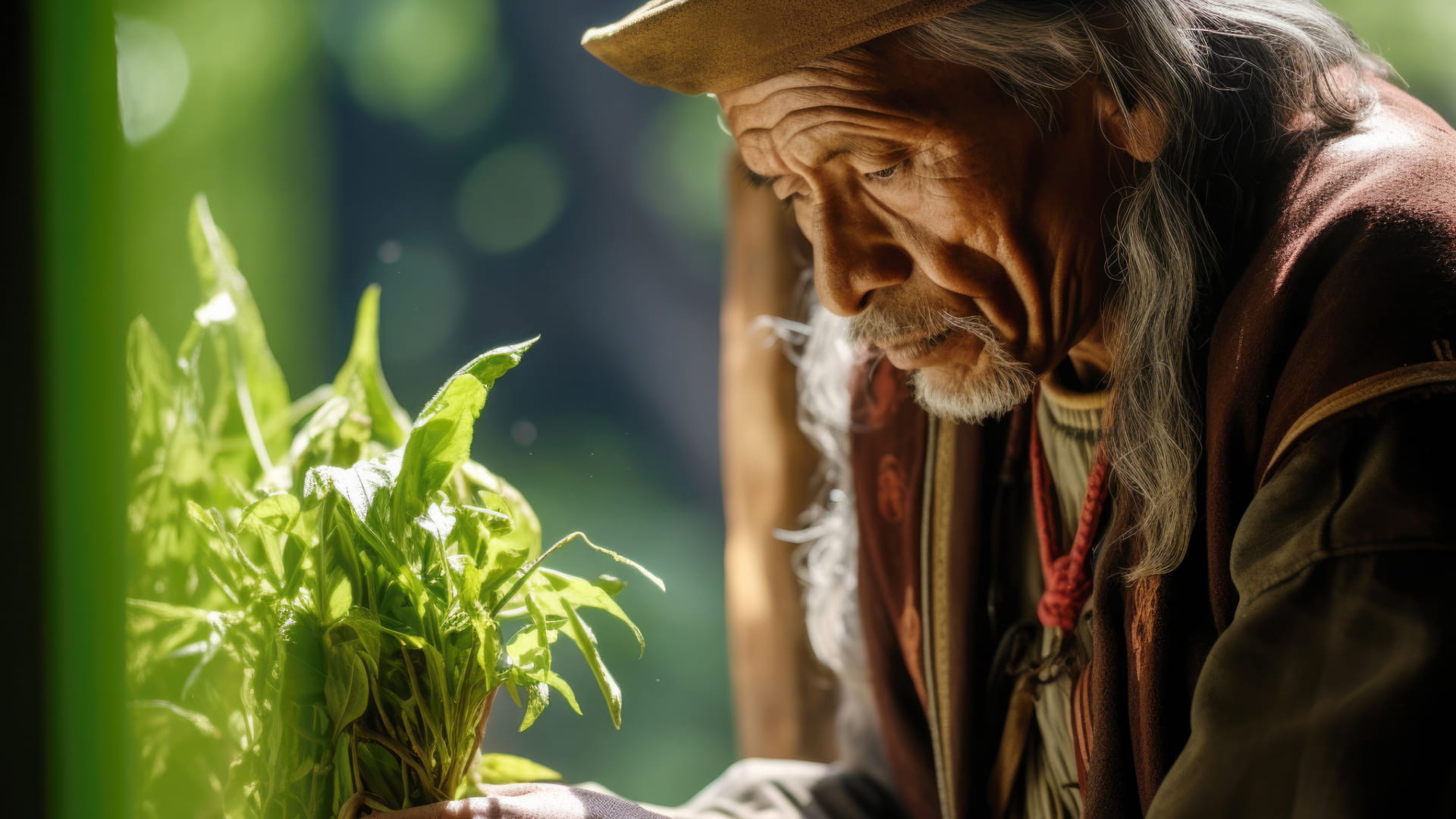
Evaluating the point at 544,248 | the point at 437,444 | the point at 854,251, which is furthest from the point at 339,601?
the point at 544,248

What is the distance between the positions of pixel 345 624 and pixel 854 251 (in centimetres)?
53

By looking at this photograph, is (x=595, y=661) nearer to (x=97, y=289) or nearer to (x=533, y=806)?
(x=533, y=806)

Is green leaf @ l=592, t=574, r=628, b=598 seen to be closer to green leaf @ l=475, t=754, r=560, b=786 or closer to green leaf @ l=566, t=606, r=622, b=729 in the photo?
green leaf @ l=566, t=606, r=622, b=729

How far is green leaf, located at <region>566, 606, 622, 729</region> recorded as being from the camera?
2.56 feet

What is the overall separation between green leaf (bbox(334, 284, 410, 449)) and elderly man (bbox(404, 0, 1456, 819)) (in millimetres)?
350

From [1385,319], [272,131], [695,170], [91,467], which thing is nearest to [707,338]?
[695,170]

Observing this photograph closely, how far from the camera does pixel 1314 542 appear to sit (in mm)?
649

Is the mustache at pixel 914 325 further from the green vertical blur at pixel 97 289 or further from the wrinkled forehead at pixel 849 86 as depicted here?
the green vertical blur at pixel 97 289

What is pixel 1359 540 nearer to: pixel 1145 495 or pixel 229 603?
pixel 1145 495

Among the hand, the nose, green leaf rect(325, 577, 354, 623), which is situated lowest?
the hand

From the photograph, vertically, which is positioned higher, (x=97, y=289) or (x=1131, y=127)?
(x=1131, y=127)

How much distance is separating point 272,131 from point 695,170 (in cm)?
79

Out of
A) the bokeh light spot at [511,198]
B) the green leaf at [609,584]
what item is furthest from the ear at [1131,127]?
the bokeh light spot at [511,198]

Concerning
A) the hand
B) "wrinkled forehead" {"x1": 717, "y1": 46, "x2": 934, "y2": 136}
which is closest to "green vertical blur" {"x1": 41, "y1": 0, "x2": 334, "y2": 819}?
the hand
